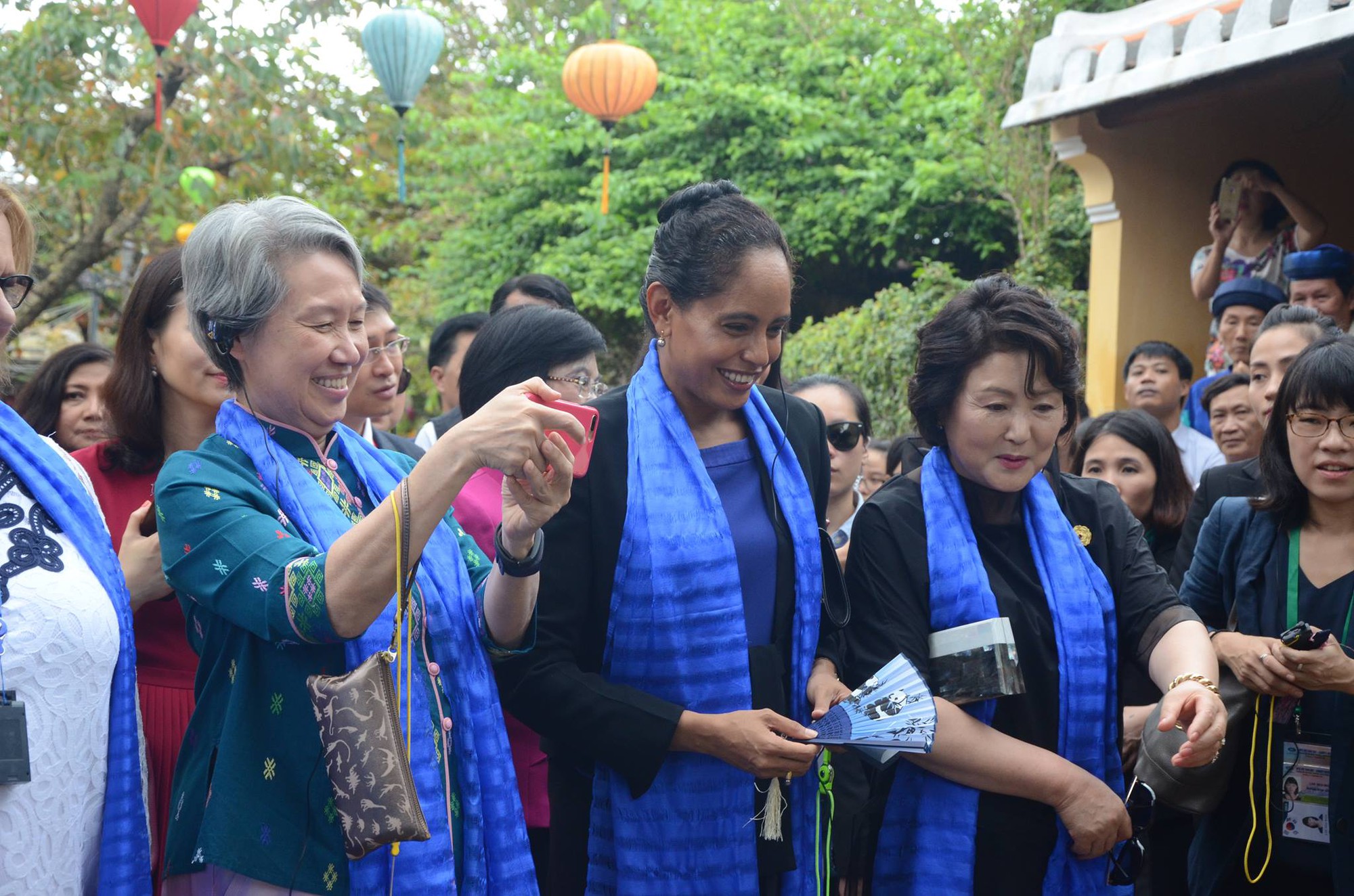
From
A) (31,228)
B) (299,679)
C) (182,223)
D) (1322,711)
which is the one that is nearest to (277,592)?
(299,679)

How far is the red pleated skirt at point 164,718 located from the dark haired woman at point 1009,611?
1455 mm

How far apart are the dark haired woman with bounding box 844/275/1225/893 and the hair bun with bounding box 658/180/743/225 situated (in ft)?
1.86

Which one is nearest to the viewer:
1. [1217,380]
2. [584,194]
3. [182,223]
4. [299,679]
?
[299,679]

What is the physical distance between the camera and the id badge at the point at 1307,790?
2.87 metres

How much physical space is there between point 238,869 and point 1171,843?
2699 mm

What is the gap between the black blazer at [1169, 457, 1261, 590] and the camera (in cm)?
373

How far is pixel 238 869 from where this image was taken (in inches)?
78.9

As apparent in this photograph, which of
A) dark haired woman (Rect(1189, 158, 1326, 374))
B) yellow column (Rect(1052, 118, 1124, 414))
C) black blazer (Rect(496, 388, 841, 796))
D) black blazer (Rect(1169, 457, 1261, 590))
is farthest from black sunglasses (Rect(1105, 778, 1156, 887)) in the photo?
yellow column (Rect(1052, 118, 1124, 414))

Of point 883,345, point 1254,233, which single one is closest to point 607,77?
point 883,345

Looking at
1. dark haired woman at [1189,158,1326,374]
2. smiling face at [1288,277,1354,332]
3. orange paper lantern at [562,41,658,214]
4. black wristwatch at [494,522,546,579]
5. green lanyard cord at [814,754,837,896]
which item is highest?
orange paper lantern at [562,41,658,214]

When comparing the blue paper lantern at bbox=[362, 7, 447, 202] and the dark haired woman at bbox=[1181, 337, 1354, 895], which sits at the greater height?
the blue paper lantern at bbox=[362, 7, 447, 202]

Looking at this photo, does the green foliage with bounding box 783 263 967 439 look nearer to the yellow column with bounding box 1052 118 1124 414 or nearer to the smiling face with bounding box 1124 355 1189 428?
the yellow column with bounding box 1052 118 1124 414

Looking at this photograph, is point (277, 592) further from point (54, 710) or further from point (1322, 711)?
point (1322, 711)

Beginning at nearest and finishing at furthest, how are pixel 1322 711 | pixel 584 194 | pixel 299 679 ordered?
pixel 299 679 < pixel 1322 711 < pixel 584 194
